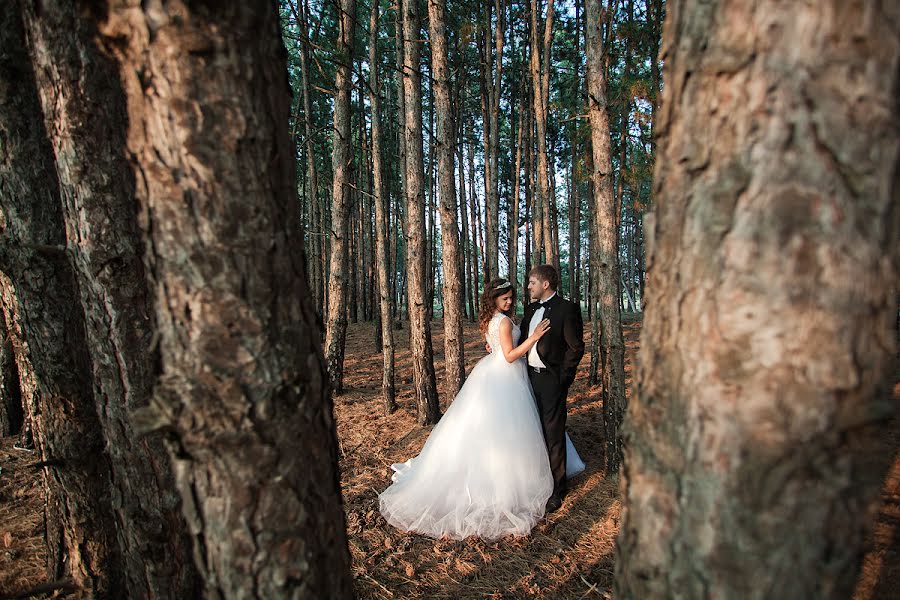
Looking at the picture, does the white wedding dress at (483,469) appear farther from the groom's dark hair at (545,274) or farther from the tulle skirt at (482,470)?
the groom's dark hair at (545,274)

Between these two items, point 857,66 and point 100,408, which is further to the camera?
point 100,408

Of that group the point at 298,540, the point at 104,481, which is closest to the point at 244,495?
the point at 298,540

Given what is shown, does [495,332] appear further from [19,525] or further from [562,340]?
[19,525]

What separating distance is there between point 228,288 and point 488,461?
3.45 metres

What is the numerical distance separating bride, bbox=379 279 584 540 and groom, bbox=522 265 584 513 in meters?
0.12

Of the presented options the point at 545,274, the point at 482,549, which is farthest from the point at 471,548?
the point at 545,274

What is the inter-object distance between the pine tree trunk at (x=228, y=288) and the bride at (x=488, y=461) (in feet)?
9.24

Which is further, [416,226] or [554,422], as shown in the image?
[416,226]

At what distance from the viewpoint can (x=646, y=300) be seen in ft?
3.64

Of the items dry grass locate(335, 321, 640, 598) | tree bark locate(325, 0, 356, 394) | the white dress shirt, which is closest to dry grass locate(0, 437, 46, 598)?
dry grass locate(335, 321, 640, 598)

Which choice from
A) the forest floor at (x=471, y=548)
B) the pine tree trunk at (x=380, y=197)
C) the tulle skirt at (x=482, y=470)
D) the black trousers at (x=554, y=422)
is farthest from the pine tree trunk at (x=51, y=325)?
the pine tree trunk at (x=380, y=197)

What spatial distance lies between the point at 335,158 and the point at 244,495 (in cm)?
673

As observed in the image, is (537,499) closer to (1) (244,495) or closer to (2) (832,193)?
(1) (244,495)

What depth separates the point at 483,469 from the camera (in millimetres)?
4066
